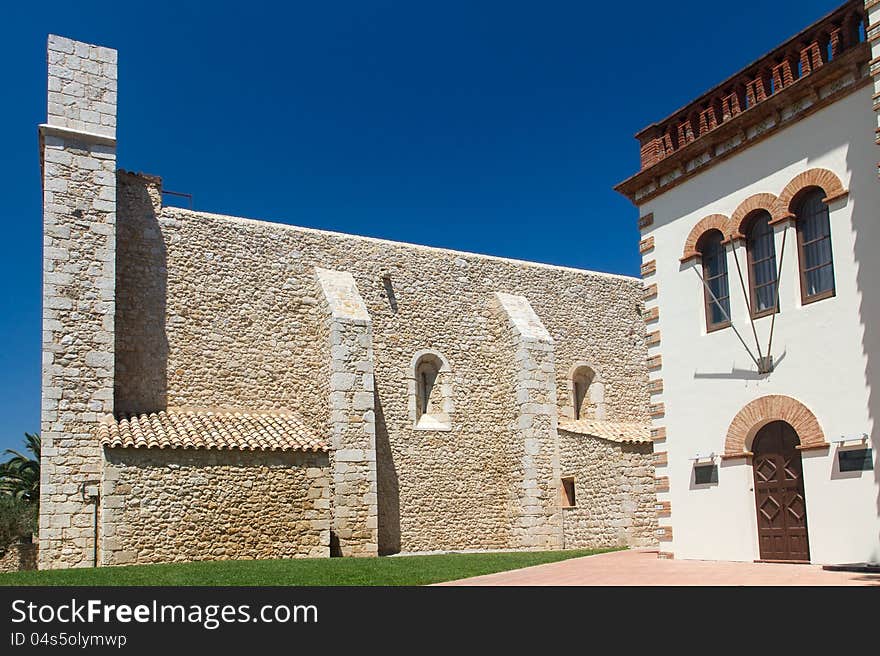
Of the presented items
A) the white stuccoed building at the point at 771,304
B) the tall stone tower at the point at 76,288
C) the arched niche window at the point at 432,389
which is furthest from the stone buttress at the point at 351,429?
the white stuccoed building at the point at 771,304

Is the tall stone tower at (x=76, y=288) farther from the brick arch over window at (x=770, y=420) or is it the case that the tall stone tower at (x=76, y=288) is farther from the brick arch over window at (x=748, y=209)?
the brick arch over window at (x=748, y=209)

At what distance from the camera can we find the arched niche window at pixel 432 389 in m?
22.0

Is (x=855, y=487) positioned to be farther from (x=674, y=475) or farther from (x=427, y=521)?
(x=427, y=521)

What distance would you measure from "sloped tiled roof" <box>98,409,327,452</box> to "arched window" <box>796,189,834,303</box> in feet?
33.5

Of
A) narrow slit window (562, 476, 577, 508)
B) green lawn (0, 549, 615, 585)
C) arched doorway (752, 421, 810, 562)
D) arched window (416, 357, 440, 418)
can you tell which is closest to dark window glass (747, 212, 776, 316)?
arched doorway (752, 421, 810, 562)

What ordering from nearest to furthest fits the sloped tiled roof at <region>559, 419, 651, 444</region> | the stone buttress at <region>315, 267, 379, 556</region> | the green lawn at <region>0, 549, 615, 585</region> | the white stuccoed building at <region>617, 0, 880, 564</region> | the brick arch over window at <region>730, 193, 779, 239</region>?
1. the white stuccoed building at <region>617, 0, 880, 564</region>
2. the green lawn at <region>0, 549, 615, 585</region>
3. the brick arch over window at <region>730, 193, 779, 239</region>
4. the stone buttress at <region>315, 267, 379, 556</region>
5. the sloped tiled roof at <region>559, 419, 651, 444</region>

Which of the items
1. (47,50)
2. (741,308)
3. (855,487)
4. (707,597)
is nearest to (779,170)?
(741,308)

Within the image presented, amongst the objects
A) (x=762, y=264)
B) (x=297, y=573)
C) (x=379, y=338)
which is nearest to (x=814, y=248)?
(x=762, y=264)

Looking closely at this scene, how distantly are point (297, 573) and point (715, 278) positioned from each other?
7.08 metres

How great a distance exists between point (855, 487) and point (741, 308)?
2.81m

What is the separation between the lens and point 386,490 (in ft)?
68.3

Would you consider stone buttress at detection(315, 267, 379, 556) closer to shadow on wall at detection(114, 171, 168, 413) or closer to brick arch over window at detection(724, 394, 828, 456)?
shadow on wall at detection(114, 171, 168, 413)

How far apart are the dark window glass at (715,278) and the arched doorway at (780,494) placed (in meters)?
1.73

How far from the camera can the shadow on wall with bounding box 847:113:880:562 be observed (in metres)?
10.3
